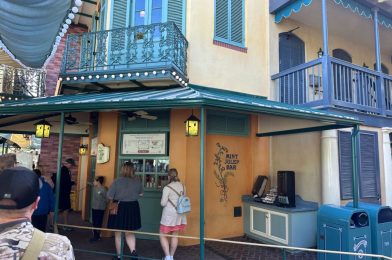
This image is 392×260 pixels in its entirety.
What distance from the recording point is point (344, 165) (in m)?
7.66

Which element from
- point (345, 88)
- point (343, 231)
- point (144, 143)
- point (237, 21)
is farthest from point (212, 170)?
point (237, 21)

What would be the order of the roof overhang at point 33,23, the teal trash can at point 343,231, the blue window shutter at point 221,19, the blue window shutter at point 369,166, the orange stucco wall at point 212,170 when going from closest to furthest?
the roof overhang at point 33,23
the teal trash can at point 343,231
the orange stucco wall at point 212,170
the blue window shutter at point 369,166
the blue window shutter at point 221,19

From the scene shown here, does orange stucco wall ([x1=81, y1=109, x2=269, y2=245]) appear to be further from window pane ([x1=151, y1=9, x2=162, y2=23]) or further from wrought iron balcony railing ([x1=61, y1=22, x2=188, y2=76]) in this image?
window pane ([x1=151, y1=9, x2=162, y2=23])

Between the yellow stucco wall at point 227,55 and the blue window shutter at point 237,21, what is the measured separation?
0.53ft

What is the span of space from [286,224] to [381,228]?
1762 mm

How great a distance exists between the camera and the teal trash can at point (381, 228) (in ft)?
18.5

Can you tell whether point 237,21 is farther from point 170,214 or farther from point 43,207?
point 43,207

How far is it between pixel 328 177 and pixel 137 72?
497 centimetres

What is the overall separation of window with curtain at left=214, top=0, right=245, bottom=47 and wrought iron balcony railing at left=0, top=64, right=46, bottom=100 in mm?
6583

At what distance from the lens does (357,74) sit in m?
8.02

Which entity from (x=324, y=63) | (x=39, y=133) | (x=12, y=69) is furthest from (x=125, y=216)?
(x=12, y=69)

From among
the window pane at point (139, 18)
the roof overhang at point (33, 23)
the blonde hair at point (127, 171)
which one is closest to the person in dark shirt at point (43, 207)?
the blonde hair at point (127, 171)

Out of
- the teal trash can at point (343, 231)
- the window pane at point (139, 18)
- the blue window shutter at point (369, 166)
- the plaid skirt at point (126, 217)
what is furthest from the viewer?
the blue window shutter at point (369, 166)

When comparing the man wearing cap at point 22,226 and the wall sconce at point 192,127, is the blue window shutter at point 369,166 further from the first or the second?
the man wearing cap at point 22,226
